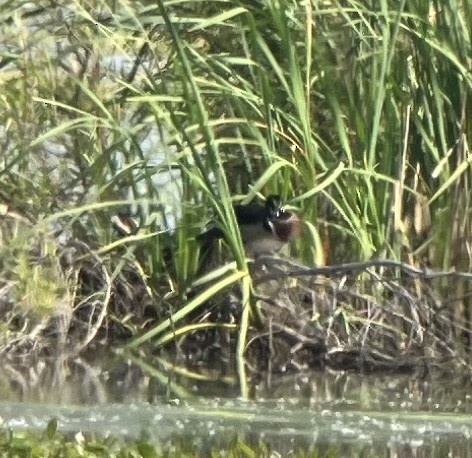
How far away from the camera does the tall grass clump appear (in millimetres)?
6227

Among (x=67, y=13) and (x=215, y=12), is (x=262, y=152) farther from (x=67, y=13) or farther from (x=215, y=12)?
(x=67, y=13)

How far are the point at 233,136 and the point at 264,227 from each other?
0.57 m

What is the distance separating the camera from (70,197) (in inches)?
275

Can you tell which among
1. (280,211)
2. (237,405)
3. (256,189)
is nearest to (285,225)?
(280,211)

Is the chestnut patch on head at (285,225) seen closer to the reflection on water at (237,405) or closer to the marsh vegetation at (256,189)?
the marsh vegetation at (256,189)

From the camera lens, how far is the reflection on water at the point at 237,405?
508cm

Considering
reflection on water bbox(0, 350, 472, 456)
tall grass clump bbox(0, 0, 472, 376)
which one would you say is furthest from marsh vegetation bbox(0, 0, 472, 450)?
reflection on water bbox(0, 350, 472, 456)

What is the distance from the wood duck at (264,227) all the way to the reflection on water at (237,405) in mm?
492

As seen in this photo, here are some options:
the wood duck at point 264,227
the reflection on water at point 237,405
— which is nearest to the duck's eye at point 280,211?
the wood duck at point 264,227

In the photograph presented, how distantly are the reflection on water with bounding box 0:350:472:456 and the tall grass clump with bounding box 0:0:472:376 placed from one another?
9.9 inches

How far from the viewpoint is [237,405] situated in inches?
219

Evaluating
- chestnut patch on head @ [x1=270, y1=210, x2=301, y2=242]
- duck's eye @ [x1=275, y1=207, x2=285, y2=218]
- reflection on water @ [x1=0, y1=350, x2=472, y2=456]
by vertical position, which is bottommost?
reflection on water @ [x1=0, y1=350, x2=472, y2=456]

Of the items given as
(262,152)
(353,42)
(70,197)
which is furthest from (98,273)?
(353,42)

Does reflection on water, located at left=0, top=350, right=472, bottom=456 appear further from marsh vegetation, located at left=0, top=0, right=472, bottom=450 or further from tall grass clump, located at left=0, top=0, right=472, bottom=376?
tall grass clump, located at left=0, top=0, right=472, bottom=376
